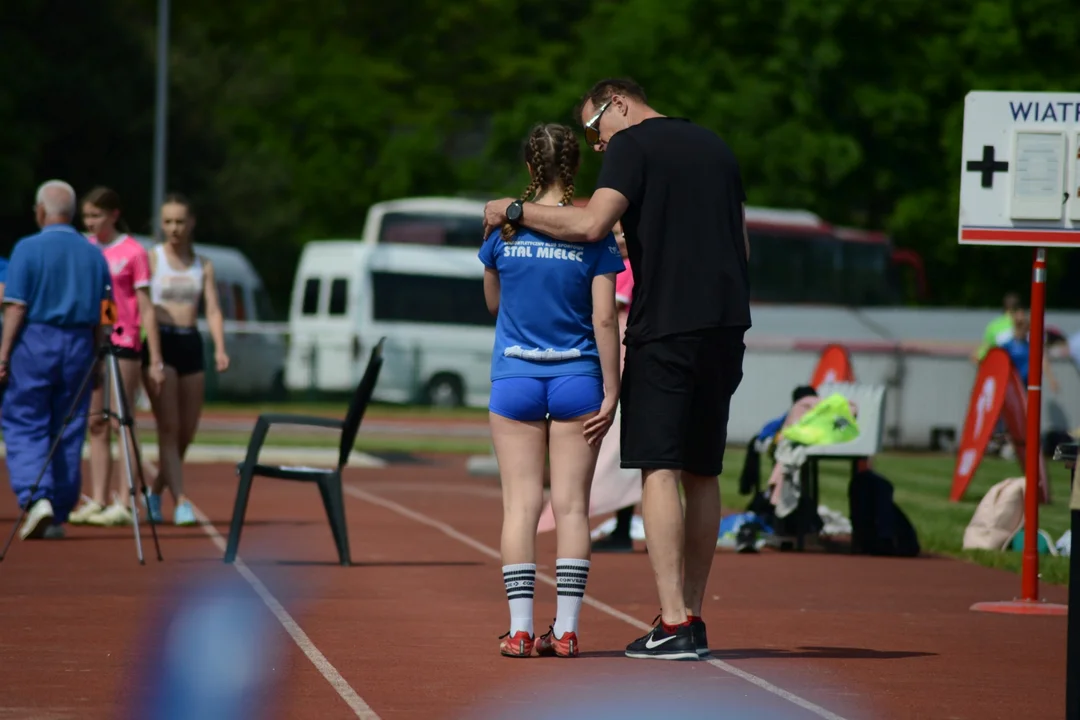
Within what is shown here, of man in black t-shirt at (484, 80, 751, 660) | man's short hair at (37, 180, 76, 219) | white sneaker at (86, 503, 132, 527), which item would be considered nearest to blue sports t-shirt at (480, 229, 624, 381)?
man in black t-shirt at (484, 80, 751, 660)

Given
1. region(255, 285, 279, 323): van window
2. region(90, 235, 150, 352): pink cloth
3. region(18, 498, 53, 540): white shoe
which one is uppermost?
region(90, 235, 150, 352): pink cloth

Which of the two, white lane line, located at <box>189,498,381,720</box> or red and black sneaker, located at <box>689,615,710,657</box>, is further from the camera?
red and black sneaker, located at <box>689,615,710,657</box>

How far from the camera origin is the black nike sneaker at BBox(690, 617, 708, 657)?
291 inches

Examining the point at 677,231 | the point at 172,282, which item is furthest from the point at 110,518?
the point at 677,231

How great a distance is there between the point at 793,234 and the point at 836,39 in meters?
5.24

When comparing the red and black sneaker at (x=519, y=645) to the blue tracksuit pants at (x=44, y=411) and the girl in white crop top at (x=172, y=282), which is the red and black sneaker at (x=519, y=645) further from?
the girl in white crop top at (x=172, y=282)

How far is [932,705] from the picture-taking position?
260 inches

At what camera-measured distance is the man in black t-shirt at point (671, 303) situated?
7223 millimetres

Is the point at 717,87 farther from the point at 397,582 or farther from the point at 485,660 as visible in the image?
the point at 485,660

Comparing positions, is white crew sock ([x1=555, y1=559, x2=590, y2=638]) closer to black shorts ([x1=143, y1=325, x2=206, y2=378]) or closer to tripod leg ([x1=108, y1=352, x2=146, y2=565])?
tripod leg ([x1=108, y1=352, x2=146, y2=565])

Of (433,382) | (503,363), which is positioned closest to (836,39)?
(433,382)

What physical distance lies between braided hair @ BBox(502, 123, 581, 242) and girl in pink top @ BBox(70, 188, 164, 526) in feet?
17.4

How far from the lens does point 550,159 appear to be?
24.3 ft

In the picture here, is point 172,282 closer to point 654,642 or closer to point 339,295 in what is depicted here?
point 654,642
